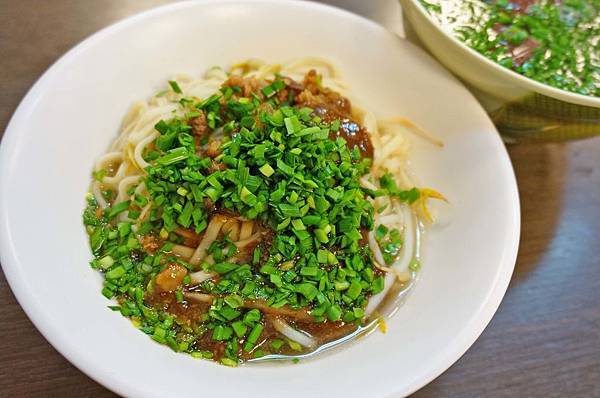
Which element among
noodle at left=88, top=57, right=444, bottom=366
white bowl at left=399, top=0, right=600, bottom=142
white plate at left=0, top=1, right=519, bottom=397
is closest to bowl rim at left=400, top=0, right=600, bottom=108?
white bowl at left=399, top=0, right=600, bottom=142

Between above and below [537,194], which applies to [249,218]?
above

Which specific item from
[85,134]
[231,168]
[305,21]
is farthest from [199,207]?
[305,21]

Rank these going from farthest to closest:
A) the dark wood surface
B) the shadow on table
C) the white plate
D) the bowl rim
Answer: the shadow on table → the bowl rim → the dark wood surface → the white plate

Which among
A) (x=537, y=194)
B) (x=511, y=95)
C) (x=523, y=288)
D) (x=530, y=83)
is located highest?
(x=530, y=83)

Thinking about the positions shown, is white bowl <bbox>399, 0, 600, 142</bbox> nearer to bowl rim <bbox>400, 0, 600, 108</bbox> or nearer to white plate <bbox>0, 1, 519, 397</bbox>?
bowl rim <bbox>400, 0, 600, 108</bbox>

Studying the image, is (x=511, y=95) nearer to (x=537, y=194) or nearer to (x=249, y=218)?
(x=537, y=194)

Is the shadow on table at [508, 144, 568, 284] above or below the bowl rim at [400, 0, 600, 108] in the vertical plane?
below

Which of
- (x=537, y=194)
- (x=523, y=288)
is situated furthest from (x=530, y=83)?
(x=523, y=288)

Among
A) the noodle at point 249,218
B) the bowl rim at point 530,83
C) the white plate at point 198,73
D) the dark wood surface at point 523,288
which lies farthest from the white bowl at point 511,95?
the noodle at point 249,218
